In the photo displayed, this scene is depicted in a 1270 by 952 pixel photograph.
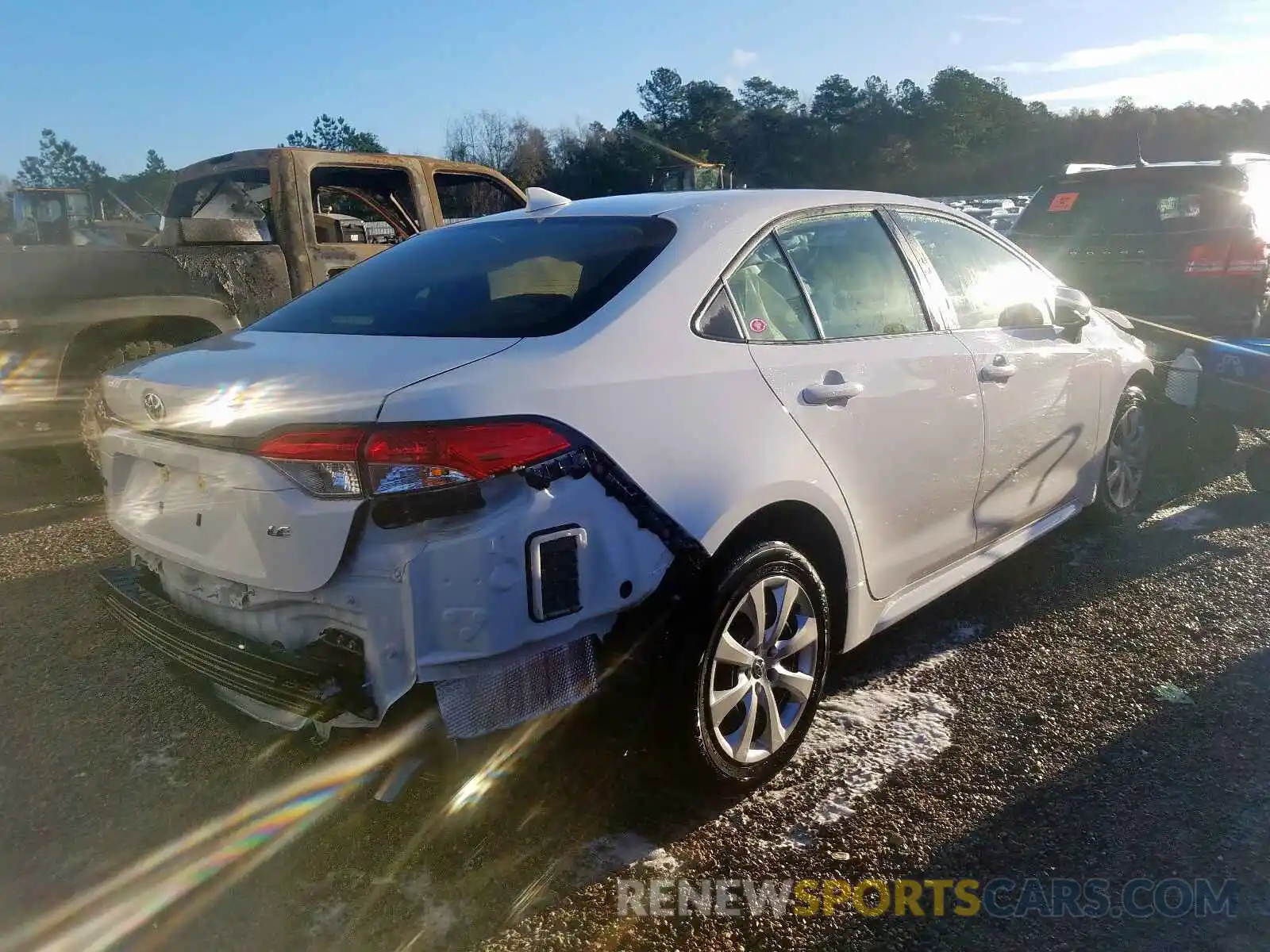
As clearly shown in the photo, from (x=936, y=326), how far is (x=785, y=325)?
0.81 metres

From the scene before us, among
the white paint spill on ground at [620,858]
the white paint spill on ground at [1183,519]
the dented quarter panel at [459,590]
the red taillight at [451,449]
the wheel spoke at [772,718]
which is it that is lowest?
the white paint spill on ground at [1183,519]

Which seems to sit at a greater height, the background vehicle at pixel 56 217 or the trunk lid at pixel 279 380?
the background vehicle at pixel 56 217

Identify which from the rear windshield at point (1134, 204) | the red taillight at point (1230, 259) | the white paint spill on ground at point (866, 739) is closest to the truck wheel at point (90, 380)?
the white paint spill on ground at point (866, 739)

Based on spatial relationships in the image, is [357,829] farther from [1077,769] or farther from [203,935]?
[1077,769]

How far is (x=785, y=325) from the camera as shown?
2.80 meters

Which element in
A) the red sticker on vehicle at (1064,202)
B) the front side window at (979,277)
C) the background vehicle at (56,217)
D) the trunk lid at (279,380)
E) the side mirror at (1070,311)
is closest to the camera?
the trunk lid at (279,380)

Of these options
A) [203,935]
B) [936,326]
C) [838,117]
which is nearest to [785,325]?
[936,326]

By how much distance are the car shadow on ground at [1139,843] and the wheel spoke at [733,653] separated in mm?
614

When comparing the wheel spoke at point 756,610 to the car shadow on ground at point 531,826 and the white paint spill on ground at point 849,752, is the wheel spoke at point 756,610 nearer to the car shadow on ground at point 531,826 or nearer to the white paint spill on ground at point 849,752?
the car shadow on ground at point 531,826

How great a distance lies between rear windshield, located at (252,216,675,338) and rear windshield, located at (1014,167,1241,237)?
17.9 feet

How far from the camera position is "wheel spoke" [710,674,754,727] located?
249 centimetres

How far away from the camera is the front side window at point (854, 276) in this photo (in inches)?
117

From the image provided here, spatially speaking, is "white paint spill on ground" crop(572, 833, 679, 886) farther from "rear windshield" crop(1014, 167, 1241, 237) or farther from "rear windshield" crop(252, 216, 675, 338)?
"rear windshield" crop(1014, 167, 1241, 237)

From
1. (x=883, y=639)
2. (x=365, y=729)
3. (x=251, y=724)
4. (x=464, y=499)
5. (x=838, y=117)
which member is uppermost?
(x=838, y=117)
